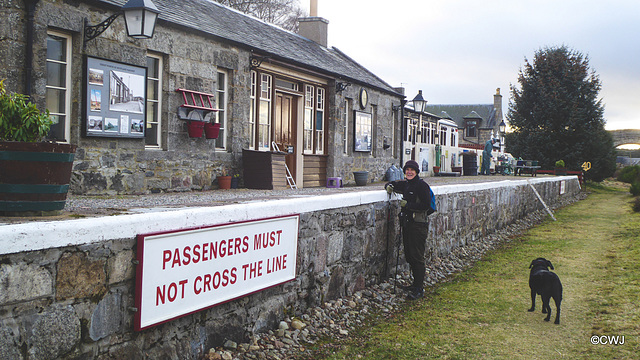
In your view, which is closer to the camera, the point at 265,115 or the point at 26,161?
the point at 26,161

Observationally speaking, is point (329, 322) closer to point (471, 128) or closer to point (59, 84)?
point (59, 84)

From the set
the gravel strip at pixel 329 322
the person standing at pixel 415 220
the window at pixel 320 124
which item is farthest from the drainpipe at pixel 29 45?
the window at pixel 320 124

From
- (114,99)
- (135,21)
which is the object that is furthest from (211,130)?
(135,21)

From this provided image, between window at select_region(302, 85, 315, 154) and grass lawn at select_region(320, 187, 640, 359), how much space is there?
20.9ft

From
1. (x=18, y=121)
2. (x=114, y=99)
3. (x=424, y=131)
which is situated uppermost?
(x=424, y=131)

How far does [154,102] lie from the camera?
9.93m

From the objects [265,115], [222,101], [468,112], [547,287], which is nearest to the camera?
[547,287]

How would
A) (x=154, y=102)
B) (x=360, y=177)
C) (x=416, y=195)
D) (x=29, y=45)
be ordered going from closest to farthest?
(x=416, y=195) < (x=29, y=45) < (x=154, y=102) < (x=360, y=177)

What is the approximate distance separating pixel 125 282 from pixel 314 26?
1678 cm

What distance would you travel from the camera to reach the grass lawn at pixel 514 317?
523 centimetres

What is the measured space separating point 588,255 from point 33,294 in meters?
9.91

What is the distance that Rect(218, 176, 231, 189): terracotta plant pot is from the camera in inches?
444

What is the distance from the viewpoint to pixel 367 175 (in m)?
17.4

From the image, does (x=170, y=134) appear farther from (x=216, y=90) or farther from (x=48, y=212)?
(x=48, y=212)
